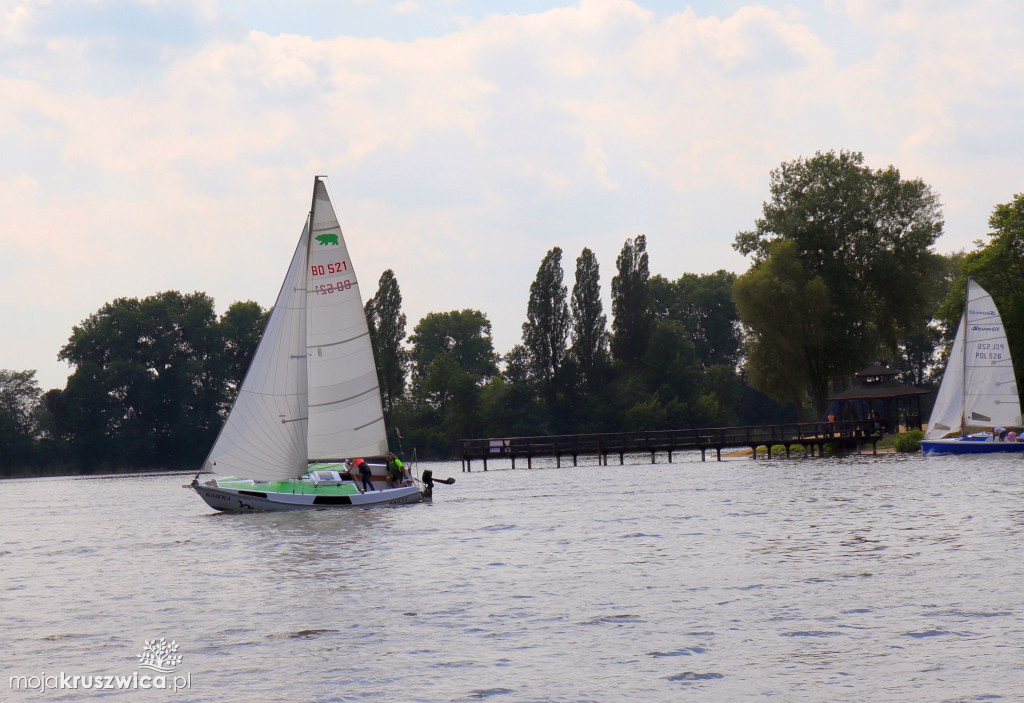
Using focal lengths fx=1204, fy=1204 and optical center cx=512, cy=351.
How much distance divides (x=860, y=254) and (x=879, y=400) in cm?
1007

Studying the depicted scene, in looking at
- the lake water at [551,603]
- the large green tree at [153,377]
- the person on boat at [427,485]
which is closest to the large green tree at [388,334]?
the large green tree at [153,377]

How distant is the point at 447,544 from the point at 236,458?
11.0 m

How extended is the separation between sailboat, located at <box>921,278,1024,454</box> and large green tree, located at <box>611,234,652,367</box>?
42727 millimetres

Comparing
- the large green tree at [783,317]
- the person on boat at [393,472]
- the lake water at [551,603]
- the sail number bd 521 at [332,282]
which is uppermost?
the large green tree at [783,317]

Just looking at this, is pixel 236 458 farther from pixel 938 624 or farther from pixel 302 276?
pixel 938 624

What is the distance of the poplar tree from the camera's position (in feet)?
345

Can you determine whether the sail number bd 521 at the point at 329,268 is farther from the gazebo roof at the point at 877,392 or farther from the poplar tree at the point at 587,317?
the poplar tree at the point at 587,317

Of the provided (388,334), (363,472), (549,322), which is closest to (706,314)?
(549,322)

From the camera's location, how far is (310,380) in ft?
129

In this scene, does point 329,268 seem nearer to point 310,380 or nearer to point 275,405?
point 310,380

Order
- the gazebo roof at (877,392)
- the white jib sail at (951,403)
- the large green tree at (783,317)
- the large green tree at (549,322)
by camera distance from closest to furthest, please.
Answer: the white jib sail at (951,403) → the gazebo roof at (877,392) → the large green tree at (783,317) → the large green tree at (549,322)

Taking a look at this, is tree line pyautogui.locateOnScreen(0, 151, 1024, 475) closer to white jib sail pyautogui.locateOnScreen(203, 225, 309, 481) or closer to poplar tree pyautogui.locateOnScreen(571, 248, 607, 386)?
poplar tree pyautogui.locateOnScreen(571, 248, 607, 386)

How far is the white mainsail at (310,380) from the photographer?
1481 inches

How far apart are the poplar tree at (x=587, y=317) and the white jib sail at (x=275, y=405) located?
6713 centimetres
